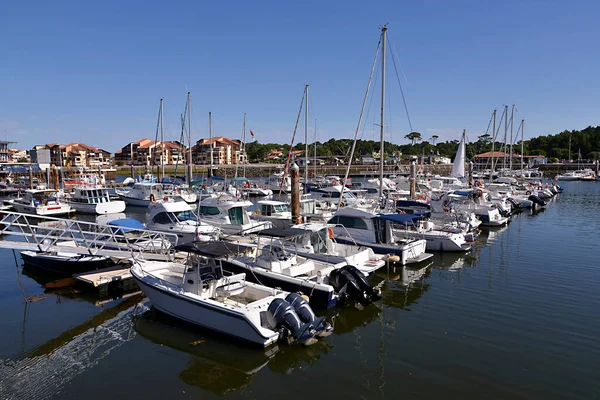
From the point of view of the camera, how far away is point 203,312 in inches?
460

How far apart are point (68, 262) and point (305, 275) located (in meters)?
10.1

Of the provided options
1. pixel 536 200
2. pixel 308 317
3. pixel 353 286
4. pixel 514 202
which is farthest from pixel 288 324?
pixel 536 200

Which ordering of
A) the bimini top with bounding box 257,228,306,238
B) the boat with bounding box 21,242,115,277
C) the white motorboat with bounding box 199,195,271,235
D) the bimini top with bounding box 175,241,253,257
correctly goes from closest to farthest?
1. the bimini top with bounding box 175,241,253,257
2. the bimini top with bounding box 257,228,306,238
3. the boat with bounding box 21,242,115,277
4. the white motorboat with bounding box 199,195,271,235

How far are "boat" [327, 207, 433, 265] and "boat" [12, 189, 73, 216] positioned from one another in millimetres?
28983

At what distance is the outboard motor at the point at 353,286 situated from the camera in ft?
46.0

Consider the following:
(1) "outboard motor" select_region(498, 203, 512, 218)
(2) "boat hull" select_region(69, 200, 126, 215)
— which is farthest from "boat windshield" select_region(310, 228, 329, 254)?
(2) "boat hull" select_region(69, 200, 126, 215)

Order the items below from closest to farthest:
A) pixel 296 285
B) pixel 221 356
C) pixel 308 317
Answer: pixel 221 356 → pixel 308 317 → pixel 296 285

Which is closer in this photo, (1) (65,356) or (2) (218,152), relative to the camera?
(1) (65,356)

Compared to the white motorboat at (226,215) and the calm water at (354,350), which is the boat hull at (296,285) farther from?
the white motorboat at (226,215)

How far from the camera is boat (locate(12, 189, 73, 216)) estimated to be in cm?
3719

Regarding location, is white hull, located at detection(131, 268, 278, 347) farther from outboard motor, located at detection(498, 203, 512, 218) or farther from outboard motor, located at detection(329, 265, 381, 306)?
outboard motor, located at detection(498, 203, 512, 218)

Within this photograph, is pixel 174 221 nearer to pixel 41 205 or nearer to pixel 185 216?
pixel 185 216

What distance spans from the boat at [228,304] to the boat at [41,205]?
95.4 ft


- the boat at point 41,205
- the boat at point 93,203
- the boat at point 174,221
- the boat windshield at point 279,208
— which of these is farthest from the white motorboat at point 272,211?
the boat at point 41,205
